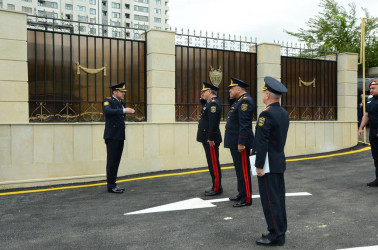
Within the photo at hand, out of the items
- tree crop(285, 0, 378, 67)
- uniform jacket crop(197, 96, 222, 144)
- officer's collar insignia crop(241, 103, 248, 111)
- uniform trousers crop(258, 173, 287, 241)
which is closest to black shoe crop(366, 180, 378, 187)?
uniform jacket crop(197, 96, 222, 144)

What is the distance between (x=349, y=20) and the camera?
25.3 m

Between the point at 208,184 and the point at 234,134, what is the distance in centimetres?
181

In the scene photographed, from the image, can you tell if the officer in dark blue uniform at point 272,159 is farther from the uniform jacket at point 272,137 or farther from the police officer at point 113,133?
the police officer at point 113,133

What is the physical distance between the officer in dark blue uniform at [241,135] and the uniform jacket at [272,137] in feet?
4.17

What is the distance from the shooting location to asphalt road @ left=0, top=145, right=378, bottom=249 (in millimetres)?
4094

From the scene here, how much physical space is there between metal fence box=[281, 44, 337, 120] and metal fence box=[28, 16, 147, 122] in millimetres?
4542

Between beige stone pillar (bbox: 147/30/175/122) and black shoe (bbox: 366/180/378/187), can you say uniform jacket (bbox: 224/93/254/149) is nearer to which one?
black shoe (bbox: 366/180/378/187)

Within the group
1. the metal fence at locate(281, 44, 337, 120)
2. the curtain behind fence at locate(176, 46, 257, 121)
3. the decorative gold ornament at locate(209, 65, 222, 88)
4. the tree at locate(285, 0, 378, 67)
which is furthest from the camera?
the tree at locate(285, 0, 378, 67)

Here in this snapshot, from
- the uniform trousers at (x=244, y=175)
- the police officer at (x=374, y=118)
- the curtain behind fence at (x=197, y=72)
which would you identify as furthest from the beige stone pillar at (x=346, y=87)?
the uniform trousers at (x=244, y=175)

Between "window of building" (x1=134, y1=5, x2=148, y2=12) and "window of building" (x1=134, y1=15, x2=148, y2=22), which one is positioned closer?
"window of building" (x1=134, y1=5, x2=148, y2=12)

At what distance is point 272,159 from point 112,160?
144 inches

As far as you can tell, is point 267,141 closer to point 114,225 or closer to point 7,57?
point 114,225

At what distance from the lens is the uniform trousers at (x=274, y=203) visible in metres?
3.96

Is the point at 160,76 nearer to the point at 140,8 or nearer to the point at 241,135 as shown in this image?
the point at 241,135
